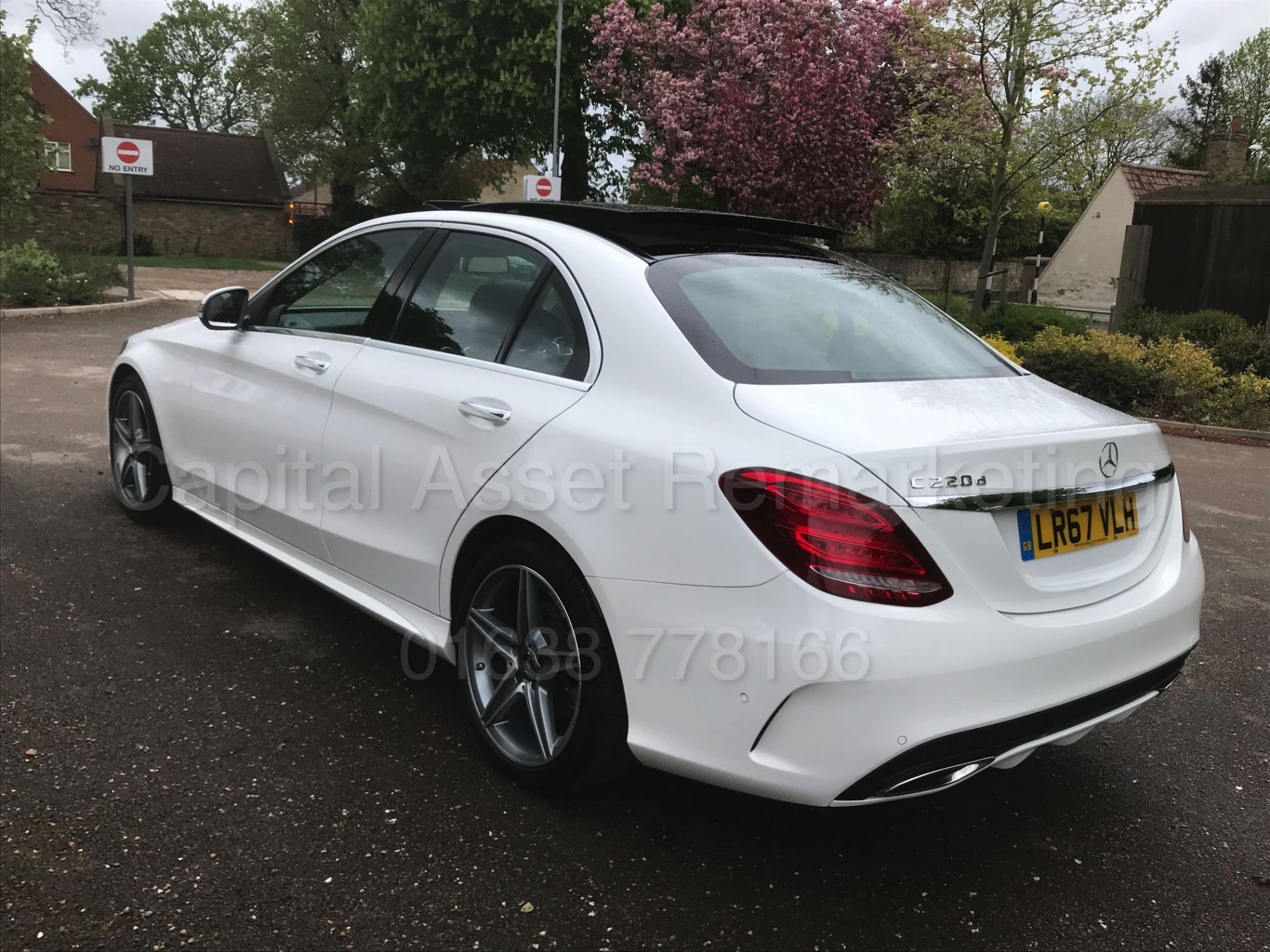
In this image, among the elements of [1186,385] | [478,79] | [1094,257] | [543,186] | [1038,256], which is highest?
[478,79]

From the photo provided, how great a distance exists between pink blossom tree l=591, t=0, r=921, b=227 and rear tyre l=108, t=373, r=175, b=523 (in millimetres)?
17281

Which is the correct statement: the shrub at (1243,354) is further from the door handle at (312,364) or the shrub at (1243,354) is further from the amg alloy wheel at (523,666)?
the amg alloy wheel at (523,666)

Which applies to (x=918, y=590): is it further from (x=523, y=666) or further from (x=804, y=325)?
(x=523, y=666)

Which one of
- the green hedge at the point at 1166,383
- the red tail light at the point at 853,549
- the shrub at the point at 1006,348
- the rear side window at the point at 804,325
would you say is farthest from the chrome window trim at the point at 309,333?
the shrub at the point at 1006,348

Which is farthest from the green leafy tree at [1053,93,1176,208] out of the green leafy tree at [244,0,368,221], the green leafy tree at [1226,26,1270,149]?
the green leafy tree at [1226,26,1270,149]

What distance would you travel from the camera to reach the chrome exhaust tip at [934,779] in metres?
2.32

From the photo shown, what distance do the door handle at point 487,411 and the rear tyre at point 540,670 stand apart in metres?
0.36

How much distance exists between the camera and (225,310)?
4.53 metres

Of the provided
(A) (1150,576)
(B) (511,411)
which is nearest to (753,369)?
(B) (511,411)

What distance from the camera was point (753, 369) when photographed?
2691mm

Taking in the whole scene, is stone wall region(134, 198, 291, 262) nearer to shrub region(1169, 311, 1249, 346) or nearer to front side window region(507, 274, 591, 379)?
shrub region(1169, 311, 1249, 346)

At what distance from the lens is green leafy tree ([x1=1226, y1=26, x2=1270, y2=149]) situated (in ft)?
189

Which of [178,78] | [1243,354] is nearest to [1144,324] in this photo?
[1243,354]

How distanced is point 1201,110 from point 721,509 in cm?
7059
